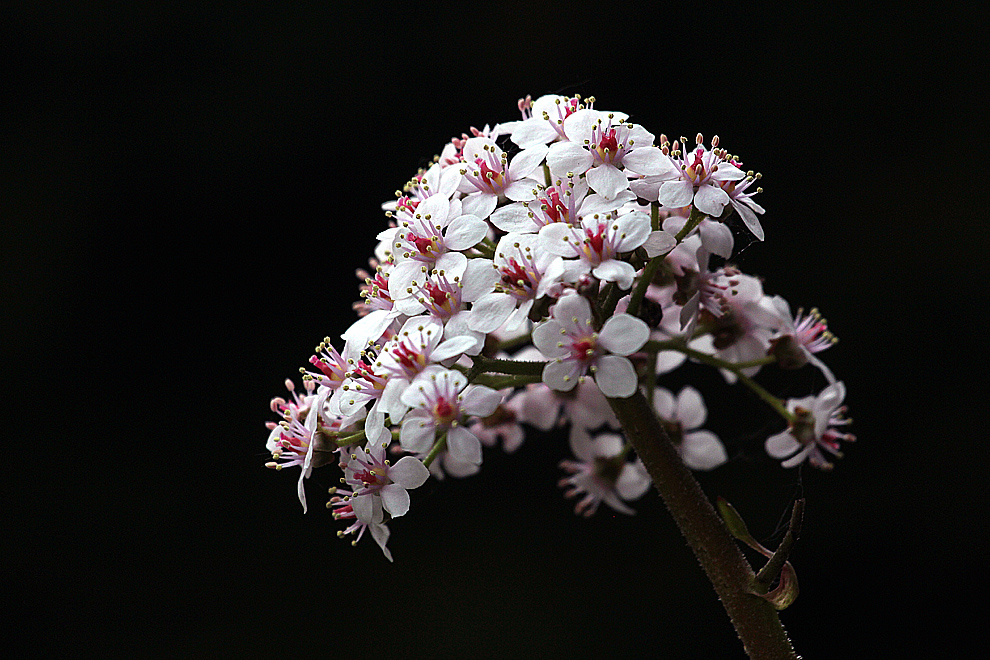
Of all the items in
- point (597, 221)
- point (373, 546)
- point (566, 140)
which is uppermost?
point (373, 546)

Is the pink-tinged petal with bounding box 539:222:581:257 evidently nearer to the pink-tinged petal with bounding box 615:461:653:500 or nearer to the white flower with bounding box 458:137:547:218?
the white flower with bounding box 458:137:547:218

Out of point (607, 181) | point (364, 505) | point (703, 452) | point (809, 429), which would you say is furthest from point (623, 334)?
point (703, 452)

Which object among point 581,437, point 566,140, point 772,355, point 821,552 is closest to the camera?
point 566,140

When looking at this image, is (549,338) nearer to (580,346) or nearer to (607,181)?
(580,346)

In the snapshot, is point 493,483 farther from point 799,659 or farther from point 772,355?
point 799,659

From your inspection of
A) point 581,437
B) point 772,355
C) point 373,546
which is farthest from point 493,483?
point 772,355

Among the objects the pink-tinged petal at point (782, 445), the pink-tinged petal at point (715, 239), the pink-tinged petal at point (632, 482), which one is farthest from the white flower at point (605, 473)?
the pink-tinged petal at point (715, 239)
